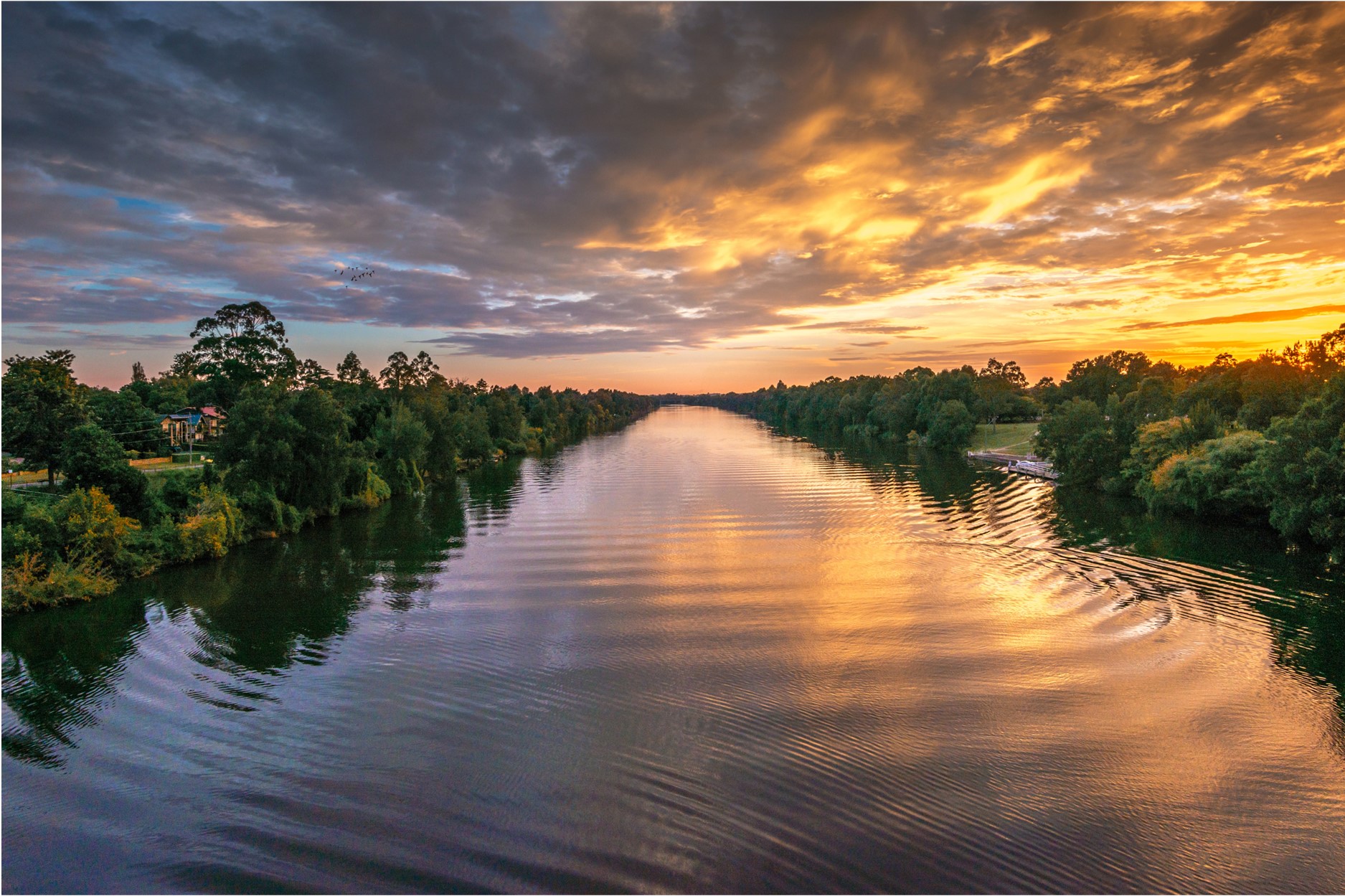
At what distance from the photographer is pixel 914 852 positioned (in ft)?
38.4

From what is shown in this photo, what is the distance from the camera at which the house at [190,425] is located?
213ft

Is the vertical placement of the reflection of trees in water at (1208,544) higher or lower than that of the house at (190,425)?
lower

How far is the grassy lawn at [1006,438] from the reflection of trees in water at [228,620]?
238 ft

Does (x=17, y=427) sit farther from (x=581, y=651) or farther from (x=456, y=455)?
(x=581, y=651)

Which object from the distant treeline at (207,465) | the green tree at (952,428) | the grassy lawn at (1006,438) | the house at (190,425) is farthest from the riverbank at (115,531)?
the grassy lawn at (1006,438)

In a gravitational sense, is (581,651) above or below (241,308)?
below

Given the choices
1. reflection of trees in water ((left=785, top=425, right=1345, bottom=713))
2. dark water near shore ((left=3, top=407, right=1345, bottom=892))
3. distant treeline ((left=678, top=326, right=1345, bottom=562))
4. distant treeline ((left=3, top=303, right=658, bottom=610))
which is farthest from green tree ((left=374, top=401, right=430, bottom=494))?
distant treeline ((left=678, top=326, right=1345, bottom=562))

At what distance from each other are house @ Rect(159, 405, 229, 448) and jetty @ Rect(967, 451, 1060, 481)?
77703 mm

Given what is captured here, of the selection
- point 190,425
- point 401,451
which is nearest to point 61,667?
point 401,451

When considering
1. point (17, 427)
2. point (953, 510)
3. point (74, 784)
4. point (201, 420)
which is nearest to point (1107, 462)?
point (953, 510)

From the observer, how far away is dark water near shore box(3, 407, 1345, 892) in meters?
Answer: 11.6

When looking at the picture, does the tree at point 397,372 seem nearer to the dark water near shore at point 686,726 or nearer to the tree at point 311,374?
the tree at point 311,374

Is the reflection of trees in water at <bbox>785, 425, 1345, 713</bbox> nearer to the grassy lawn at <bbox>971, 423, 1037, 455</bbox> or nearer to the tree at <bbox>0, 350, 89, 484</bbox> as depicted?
the grassy lawn at <bbox>971, 423, 1037, 455</bbox>

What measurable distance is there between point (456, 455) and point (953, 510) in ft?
149
